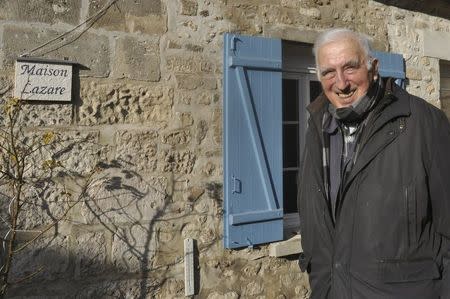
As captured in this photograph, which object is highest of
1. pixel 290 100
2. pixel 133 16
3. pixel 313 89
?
pixel 133 16

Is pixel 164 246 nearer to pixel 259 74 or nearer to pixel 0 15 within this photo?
pixel 259 74

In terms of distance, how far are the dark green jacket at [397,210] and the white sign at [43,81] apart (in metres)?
1.89

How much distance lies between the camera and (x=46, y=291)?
9.84 feet

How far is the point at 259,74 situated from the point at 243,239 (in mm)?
1222

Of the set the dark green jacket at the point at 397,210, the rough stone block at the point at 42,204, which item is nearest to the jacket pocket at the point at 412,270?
the dark green jacket at the point at 397,210

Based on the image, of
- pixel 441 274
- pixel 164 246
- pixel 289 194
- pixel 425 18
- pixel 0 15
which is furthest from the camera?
pixel 425 18

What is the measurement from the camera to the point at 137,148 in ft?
10.9

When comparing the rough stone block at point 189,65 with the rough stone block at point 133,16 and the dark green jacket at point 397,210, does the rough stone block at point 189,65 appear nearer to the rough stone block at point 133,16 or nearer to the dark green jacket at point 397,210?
the rough stone block at point 133,16

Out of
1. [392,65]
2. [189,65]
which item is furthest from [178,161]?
[392,65]

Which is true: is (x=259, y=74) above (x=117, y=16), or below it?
below

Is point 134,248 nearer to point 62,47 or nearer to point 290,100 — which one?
point 62,47

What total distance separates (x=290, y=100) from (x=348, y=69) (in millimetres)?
2276

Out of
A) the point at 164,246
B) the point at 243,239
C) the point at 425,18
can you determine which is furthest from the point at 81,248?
the point at 425,18

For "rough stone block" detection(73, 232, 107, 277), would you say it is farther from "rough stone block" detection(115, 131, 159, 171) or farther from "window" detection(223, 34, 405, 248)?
"window" detection(223, 34, 405, 248)
